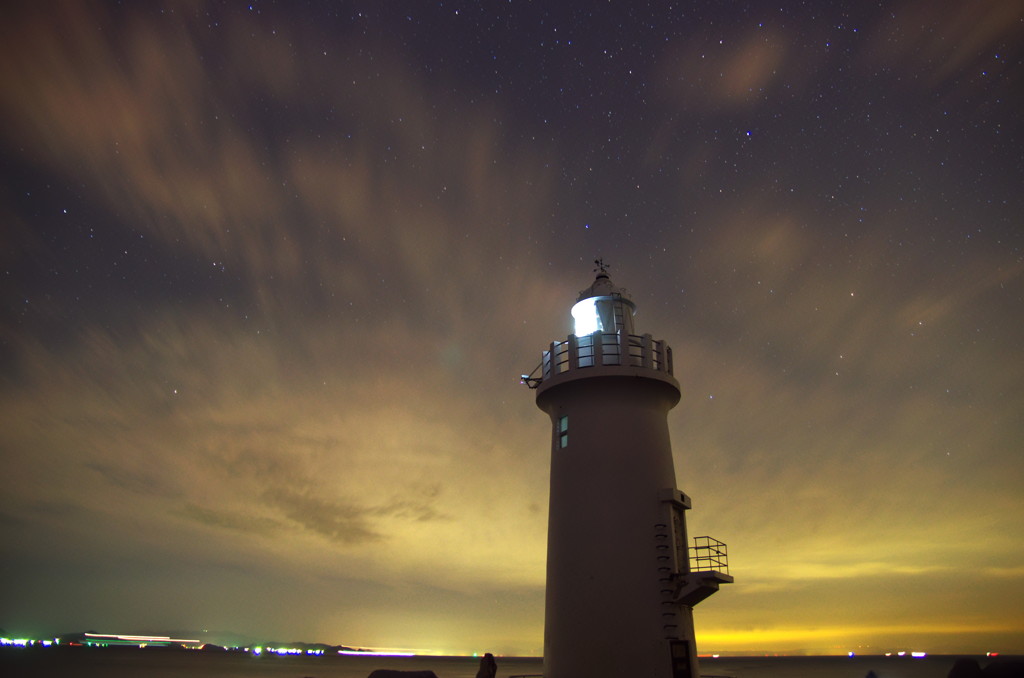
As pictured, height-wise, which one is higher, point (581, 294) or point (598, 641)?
point (581, 294)

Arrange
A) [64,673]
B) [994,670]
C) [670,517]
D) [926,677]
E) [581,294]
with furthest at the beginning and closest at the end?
[926,677], [64,673], [581,294], [670,517], [994,670]

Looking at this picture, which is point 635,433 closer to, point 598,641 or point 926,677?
point 598,641

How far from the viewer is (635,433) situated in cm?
1773

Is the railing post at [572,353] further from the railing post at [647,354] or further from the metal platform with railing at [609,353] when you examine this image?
the railing post at [647,354]

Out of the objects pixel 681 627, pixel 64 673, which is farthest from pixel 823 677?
pixel 681 627

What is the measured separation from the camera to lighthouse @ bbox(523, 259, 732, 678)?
15984 millimetres

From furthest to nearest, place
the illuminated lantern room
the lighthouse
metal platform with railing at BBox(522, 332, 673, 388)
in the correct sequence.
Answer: the illuminated lantern room
metal platform with railing at BBox(522, 332, 673, 388)
the lighthouse

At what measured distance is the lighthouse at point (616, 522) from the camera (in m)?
16.0

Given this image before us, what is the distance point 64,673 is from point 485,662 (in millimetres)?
84405

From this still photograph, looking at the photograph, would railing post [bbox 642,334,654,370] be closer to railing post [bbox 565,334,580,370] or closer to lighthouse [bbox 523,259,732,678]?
lighthouse [bbox 523,259,732,678]

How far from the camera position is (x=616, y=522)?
666 inches

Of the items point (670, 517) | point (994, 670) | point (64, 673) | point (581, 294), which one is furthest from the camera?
point (64, 673)

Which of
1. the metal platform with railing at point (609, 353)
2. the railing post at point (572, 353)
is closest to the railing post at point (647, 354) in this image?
the metal platform with railing at point (609, 353)

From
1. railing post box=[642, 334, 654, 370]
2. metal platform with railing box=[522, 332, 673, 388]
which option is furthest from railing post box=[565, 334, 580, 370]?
railing post box=[642, 334, 654, 370]
